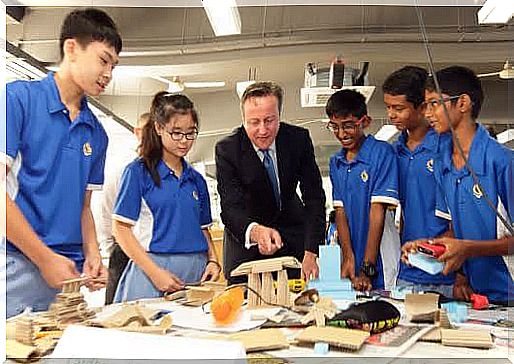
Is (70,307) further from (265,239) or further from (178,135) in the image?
(178,135)

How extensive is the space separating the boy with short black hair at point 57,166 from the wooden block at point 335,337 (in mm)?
376

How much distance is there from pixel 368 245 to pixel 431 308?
0.56m

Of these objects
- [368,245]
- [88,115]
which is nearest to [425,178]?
[368,245]

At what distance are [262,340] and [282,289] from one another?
29 centimetres

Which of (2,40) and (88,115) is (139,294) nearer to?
(88,115)

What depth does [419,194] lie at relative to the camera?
1.23 m

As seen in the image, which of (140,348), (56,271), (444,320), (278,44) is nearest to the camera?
(140,348)

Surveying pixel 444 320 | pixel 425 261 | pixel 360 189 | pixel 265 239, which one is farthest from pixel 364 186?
pixel 444 320

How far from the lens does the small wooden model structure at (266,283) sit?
0.82 metres

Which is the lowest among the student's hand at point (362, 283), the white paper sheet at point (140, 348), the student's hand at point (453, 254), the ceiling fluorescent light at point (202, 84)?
the student's hand at point (362, 283)

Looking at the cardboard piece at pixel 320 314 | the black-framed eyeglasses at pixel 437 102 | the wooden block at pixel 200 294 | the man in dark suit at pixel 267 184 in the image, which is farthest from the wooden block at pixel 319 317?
the black-framed eyeglasses at pixel 437 102

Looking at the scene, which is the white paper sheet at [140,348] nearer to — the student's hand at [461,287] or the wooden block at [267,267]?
the wooden block at [267,267]

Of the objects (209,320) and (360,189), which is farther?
(360,189)

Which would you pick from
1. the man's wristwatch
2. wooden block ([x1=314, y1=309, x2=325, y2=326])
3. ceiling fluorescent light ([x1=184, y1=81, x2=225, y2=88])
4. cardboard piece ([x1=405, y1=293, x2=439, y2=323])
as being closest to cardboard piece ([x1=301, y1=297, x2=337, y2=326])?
wooden block ([x1=314, y1=309, x2=325, y2=326])
